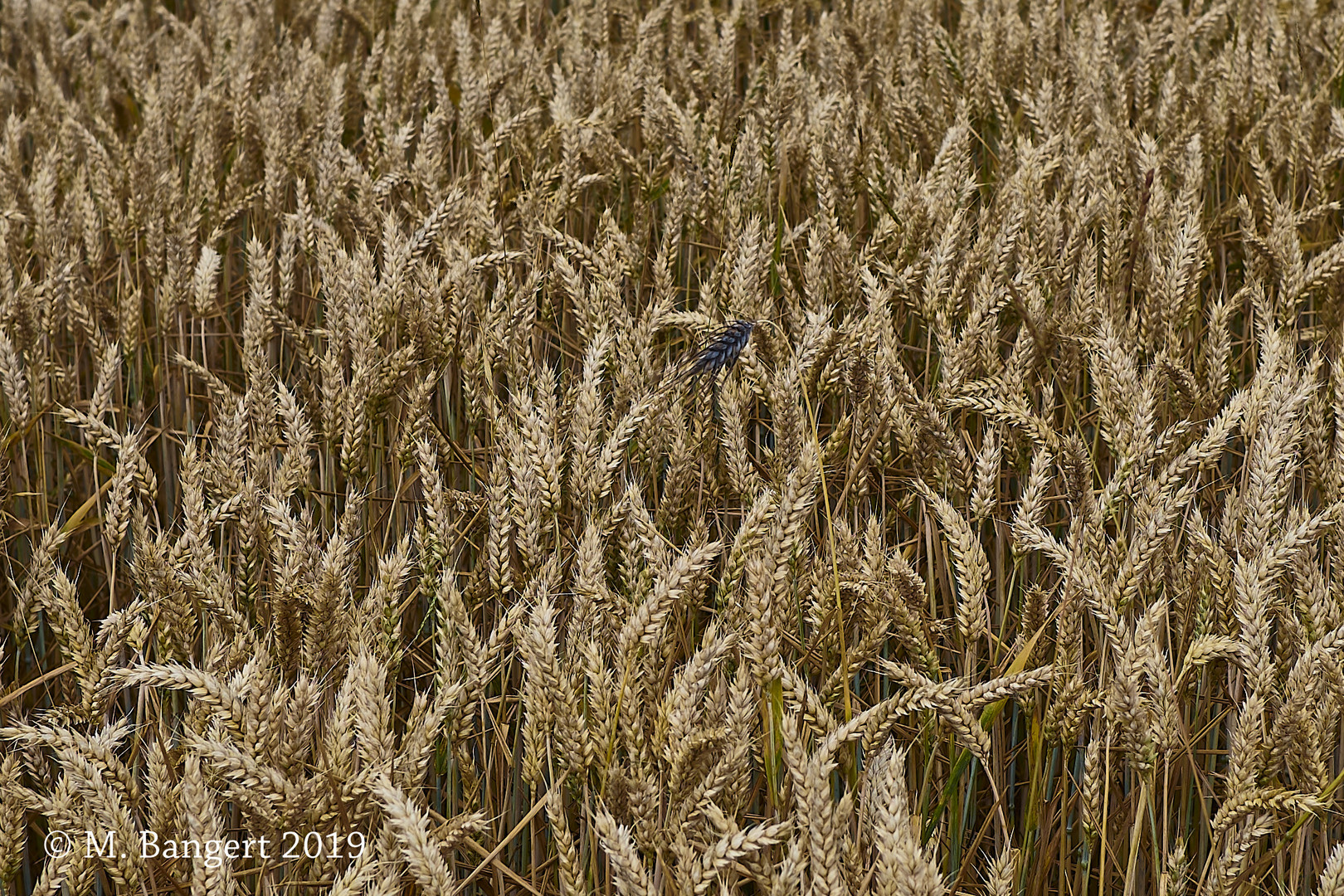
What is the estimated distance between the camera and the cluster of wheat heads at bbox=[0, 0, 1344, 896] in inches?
47.2

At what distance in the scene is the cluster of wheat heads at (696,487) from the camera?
1198mm

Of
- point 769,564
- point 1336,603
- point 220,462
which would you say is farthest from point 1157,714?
point 220,462

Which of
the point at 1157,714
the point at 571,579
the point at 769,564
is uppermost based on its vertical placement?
the point at 769,564

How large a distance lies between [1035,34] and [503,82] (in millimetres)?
1513

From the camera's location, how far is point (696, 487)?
186cm

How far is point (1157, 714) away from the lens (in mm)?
1199

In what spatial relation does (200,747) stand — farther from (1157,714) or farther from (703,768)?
(1157,714)
